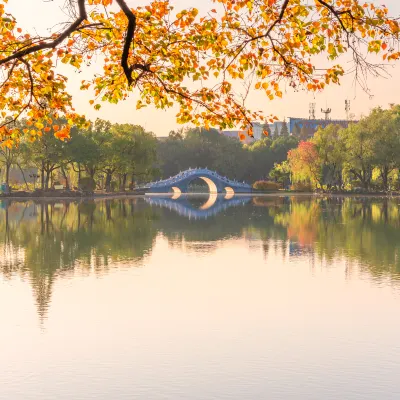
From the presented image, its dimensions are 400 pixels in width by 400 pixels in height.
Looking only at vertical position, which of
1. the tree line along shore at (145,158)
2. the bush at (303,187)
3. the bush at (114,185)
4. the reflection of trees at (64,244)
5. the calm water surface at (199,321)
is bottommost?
the calm water surface at (199,321)

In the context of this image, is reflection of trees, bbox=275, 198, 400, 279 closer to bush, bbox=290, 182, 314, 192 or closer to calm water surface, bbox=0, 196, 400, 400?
calm water surface, bbox=0, 196, 400, 400

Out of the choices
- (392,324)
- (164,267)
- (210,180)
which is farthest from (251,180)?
(392,324)

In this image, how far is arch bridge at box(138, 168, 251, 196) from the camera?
394ft

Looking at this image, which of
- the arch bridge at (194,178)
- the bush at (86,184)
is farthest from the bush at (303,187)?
the bush at (86,184)

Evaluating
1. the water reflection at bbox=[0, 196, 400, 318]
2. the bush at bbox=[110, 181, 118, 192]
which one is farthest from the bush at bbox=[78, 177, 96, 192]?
the water reflection at bbox=[0, 196, 400, 318]

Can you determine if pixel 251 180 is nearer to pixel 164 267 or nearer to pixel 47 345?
pixel 164 267

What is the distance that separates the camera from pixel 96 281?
21.3 metres

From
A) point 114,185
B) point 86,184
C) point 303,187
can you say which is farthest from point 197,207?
point 303,187

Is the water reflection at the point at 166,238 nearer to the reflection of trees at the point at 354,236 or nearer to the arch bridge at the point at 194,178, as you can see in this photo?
the reflection of trees at the point at 354,236

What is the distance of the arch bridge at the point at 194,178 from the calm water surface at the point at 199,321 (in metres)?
88.1

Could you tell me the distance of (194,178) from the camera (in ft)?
405

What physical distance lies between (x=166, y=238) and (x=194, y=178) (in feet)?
290

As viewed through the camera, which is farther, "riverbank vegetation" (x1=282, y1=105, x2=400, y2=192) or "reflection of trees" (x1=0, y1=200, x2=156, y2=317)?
"riverbank vegetation" (x1=282, y1=105, x2=400, y2=192)

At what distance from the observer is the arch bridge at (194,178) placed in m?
120
